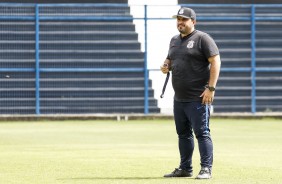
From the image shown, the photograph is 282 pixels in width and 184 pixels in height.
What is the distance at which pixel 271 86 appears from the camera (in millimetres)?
29438

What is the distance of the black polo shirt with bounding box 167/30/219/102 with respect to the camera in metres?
11.7

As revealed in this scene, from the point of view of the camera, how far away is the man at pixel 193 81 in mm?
11625

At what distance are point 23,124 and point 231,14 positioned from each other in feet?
22.7

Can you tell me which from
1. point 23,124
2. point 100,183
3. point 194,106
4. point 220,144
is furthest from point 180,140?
point 23,124

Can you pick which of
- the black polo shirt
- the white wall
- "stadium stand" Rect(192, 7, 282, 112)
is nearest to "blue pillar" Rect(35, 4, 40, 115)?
the white wall

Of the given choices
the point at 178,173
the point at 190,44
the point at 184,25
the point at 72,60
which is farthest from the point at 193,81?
the point at 72,60

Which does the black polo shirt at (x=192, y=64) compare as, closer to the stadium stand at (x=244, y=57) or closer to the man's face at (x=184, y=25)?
the man's face at (x=184, y=25)

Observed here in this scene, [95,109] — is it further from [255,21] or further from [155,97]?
[255,21]

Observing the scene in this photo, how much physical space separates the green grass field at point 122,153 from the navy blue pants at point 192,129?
311 mm

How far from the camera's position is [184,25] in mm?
11664

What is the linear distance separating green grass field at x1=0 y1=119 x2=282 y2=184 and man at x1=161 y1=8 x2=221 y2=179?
358 mm

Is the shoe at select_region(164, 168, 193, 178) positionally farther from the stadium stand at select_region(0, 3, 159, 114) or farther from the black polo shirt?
the stadium stand at select_region(0, 3, 159, 114)

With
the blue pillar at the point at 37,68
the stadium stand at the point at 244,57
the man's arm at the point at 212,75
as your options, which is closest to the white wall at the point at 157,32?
the stadium stand at the point at 244,57

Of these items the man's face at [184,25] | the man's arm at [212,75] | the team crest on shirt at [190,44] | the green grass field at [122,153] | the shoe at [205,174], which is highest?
the man's face at [184,25]
